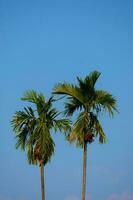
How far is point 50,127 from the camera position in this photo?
50188 millimetres

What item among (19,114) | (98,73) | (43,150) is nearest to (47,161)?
(43,150)

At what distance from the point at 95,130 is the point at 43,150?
4.87 m

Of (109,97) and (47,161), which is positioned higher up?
(109,97)

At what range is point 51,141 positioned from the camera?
163 feet

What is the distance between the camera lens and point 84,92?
154 ft

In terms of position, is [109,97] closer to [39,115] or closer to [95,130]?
[95,130]

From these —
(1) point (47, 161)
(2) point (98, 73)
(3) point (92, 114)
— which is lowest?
(1) point (47, 161)

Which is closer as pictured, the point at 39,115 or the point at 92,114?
the point at 92,114

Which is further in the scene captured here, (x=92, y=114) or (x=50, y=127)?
(x=50, y=127)

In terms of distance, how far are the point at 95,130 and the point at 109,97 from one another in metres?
2.66

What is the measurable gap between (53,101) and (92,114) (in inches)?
190

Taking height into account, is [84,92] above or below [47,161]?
above

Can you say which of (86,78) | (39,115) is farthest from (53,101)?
(86,78)

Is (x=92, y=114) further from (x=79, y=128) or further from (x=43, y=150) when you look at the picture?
(x=43, y=150)
